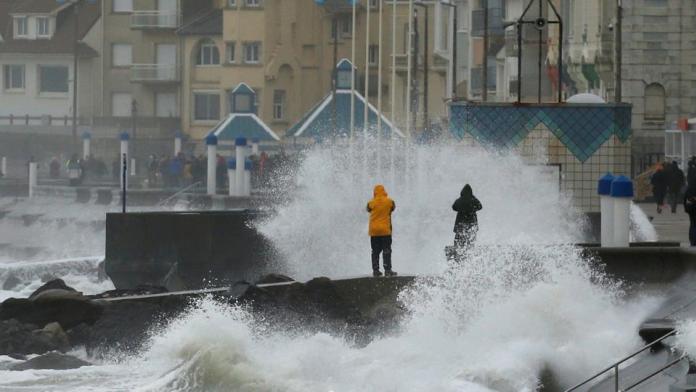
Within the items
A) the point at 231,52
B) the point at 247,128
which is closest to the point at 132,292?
the point at 247,128

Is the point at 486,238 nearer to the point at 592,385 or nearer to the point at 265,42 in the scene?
the point at 592,385

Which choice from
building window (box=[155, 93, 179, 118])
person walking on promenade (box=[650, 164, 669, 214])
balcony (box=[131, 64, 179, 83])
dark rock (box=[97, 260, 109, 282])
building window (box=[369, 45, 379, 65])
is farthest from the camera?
building window (box=[155, 93, 179, 118])

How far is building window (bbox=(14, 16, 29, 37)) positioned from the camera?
10231 cm

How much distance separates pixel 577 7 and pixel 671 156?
25.4ft

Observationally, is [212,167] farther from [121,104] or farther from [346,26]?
[121,104]

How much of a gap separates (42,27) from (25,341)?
77096 millimetres

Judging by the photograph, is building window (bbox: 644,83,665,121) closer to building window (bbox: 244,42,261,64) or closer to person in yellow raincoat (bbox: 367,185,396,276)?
person in yellow raincoat (bbox: 367,185,396,276)

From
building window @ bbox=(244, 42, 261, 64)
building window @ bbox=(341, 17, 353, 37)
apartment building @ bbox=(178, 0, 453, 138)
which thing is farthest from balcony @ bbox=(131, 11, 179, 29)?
building window @ bbox=(341, 17, 353, 37)

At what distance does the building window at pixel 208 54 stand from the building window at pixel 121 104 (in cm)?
418

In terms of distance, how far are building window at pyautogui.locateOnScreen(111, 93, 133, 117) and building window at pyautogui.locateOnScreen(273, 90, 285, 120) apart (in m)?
9.92

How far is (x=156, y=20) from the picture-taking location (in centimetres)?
9500

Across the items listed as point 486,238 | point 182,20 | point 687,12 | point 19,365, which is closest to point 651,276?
point 486,238

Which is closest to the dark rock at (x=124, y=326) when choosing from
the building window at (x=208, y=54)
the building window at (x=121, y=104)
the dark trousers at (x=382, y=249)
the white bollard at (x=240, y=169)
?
the dark trousers at (x=382, y=249)

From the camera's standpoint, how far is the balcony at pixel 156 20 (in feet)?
310
